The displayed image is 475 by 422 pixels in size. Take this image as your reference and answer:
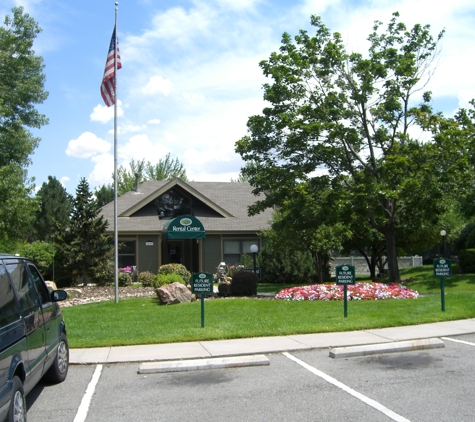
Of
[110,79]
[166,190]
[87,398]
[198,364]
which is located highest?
[110,79]

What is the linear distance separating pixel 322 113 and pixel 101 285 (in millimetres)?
11457

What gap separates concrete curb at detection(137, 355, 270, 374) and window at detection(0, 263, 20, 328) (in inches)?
119

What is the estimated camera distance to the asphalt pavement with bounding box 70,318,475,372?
878 cm

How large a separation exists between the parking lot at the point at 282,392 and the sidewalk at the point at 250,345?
19.1 inches

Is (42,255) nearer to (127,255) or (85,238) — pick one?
(85,238)

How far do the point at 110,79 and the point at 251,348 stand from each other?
35.8 feet

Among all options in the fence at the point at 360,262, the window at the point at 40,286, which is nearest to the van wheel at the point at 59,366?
the window at the point at 40,286

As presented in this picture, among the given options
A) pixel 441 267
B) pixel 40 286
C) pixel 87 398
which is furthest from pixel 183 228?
pixel 87 398

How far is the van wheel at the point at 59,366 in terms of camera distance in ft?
25.3

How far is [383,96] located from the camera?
20.8 m

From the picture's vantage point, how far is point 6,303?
A: 5613mm

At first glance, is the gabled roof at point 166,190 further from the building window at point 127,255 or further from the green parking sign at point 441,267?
the green parking sign at point 441,267

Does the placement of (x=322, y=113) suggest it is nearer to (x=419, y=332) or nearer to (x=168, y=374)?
(x=419, y=332)

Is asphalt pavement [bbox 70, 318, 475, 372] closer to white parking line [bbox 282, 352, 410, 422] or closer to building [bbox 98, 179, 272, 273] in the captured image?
white parking line [bbox 282, 352, 410, 422]
